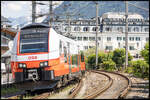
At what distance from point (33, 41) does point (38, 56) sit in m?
1.06

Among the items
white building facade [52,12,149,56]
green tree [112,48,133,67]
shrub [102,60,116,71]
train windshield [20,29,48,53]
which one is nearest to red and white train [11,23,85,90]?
train windshield [20,29,48,53]

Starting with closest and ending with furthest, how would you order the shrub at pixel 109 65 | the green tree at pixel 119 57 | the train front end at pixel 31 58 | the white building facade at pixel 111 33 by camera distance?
the train front end at pixel 31 58 < the shrub at pixel 109 65 < the green tree at pixel 119 57 < the white building facade at pixel 111 33

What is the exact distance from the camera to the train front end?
13594 mm

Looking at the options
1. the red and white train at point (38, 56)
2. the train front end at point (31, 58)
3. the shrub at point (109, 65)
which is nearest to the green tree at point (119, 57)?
the shrub at point (109, 65)

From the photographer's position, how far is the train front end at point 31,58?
1359 cm

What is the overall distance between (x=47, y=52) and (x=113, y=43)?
6012 centimetres

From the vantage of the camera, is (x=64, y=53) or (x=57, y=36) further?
(x=64, y=53)

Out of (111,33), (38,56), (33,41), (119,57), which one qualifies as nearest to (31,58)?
(38,56)

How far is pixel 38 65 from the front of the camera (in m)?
13.6

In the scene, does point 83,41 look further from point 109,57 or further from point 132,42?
point 109,57

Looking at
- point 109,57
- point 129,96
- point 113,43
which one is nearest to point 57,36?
point 129,96

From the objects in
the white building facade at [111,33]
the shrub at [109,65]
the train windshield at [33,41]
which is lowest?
the shrub at [109,65]

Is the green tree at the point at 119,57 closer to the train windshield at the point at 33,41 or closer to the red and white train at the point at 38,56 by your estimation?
the red and white train at the point at 38,56

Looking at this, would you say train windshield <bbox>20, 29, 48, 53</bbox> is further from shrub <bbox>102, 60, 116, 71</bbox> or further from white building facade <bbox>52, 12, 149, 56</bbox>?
white building facade <bbox>52, 12, 149, 56</bbox>
